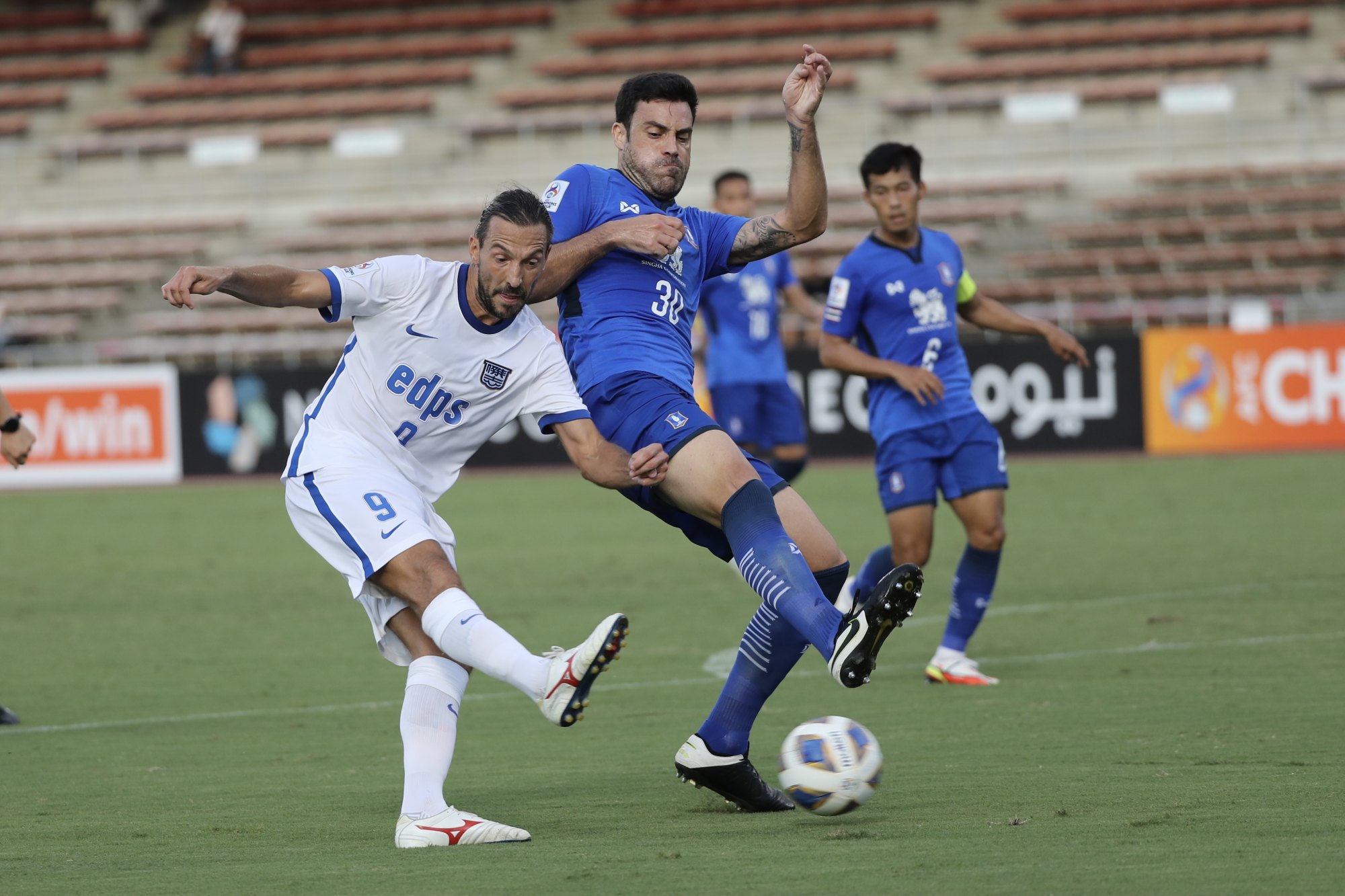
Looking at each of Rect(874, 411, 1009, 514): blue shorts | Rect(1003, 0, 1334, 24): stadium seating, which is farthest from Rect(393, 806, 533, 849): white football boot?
Rect(1003, 0, 1334, 24): stadium seating

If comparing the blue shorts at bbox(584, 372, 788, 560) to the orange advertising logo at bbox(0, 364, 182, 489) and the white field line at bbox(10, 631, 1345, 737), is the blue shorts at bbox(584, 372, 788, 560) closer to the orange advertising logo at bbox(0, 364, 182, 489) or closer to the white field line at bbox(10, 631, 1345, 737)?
the white field line at bbox(10, 631, 1345, 737)

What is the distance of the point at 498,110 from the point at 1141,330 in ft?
49.9

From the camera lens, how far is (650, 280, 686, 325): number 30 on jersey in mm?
5543

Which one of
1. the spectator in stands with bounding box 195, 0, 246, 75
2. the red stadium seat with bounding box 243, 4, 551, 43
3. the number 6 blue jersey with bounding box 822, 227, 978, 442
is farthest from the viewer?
the red stadium seat with bounding box 243, 4, 551, 43

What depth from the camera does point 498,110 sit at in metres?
31.0

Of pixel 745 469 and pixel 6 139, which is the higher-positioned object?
pixel 6 139

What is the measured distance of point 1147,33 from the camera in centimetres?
2852

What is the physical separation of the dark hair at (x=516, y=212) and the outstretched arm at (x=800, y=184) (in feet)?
2.55

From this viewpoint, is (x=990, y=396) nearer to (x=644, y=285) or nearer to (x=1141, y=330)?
(x=1141, y=330)

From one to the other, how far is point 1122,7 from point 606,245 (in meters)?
26.4

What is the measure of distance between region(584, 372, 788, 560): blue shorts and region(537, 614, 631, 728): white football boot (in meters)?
0.84

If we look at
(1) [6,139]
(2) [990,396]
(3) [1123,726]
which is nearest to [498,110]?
(1) [6,139]

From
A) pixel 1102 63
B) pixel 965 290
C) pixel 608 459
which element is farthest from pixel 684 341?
pixel 1102 63

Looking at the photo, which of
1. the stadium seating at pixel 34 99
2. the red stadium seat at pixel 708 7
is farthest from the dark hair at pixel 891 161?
the stadium seating at pixel 34 99
